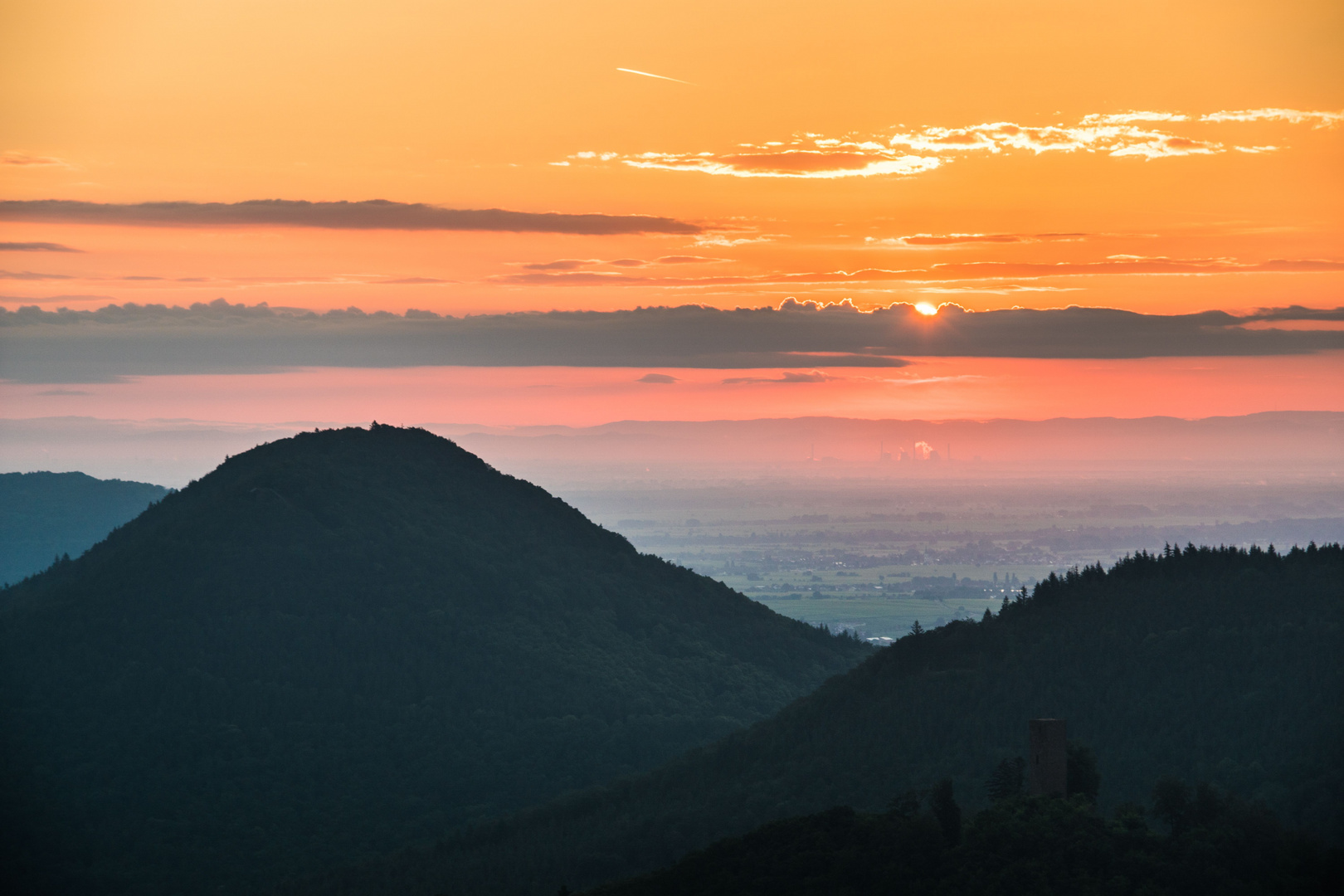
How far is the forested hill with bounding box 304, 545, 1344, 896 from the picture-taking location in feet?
481

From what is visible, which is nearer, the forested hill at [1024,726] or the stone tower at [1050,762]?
the stone tower at [1050,762]

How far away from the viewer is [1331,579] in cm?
17875

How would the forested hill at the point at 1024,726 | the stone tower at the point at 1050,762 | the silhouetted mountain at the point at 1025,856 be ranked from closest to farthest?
the silhouetted mountain at the point at 1025,856, the stone tower at the point at 1050,762, the forested hill at the point at 1024,726

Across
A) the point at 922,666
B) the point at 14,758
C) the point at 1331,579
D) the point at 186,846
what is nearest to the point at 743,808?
the point at 922,666

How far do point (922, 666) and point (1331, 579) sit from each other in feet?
165

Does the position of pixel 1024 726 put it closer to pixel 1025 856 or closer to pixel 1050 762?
pixel 1050 762

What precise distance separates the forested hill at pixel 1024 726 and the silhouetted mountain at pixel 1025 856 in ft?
92.3

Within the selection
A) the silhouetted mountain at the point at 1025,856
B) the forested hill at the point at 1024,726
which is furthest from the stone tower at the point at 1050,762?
the forested hill at the point at 1024,726

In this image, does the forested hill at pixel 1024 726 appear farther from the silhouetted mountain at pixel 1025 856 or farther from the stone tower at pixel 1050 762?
the silhouetted mountain at pixel 1025 856

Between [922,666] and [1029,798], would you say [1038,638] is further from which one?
[1029,798]

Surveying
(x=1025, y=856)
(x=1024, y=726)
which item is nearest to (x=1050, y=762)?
(x=1025, y=856)

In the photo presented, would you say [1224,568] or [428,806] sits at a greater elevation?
[1224,568]

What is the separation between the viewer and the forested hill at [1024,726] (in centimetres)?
14662

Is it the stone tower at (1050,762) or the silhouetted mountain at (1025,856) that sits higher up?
the stone tower at (1050,762)
